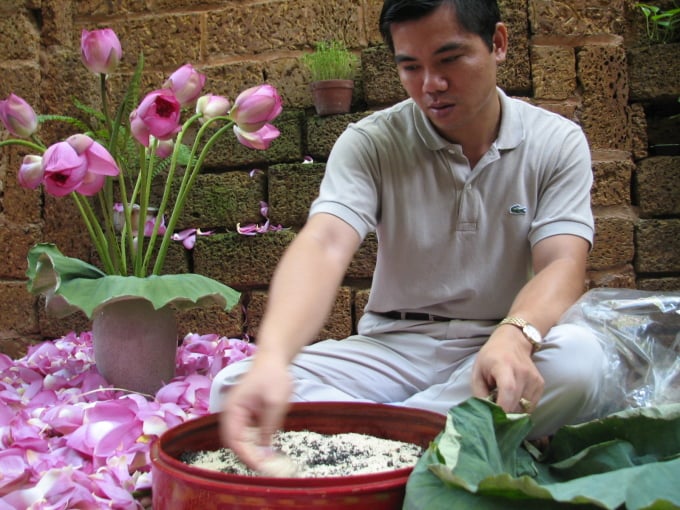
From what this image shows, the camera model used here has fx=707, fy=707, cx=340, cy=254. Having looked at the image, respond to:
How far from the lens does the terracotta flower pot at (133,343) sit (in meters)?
1.85

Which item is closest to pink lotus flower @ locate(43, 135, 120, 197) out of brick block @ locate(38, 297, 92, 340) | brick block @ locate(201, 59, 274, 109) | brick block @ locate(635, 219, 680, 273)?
brick block @ locate(201, 59, 274, 109)

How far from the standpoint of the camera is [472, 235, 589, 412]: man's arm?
1.04 m

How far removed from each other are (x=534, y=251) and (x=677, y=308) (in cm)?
40

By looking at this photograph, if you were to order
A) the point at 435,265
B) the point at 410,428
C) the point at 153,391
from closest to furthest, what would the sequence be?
1. the point at 410,428
2. the point at 435,265
3. the point at 153,391

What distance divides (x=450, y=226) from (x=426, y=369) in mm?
327

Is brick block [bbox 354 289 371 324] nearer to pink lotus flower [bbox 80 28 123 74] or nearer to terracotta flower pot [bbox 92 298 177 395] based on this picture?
terracotta flower pot [bbox 92 298 177 395]

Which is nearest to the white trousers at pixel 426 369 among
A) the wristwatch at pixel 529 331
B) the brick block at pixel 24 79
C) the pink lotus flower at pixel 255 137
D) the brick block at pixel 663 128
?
the wristwatch at pixel 529 331

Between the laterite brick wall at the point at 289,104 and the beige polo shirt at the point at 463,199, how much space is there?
843mm

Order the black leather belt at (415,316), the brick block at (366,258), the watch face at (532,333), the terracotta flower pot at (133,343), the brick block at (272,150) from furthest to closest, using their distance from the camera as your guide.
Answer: the brick block at (272,150)
the brick block at (366,258)
the terracotta flower pot at (133,343)
the black leather belt at (415,316)
the watch face at (532,333)

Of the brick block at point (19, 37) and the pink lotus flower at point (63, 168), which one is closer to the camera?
the pink lotus flower at point (63, 168)

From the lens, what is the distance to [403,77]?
1.48m

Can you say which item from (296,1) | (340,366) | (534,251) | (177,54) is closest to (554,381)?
(534,251)

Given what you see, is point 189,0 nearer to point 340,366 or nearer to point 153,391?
point 153,391

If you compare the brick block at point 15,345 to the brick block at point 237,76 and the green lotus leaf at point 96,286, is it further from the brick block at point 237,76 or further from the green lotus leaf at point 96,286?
the brick block at point 237,76
